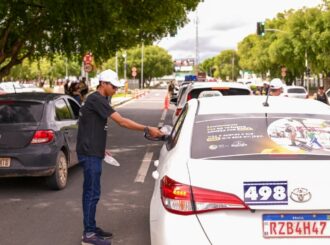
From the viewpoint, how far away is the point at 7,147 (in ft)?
26.4

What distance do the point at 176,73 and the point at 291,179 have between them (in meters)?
113

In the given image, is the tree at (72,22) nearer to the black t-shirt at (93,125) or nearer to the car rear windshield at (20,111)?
the car rear windshield at (20,111)

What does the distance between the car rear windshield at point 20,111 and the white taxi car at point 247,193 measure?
4.84m

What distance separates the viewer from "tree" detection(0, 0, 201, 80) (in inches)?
550

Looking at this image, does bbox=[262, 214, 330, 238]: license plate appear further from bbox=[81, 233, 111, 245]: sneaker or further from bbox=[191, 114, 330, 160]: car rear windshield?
bbox=[81, 233, 111, 245]: sneaker

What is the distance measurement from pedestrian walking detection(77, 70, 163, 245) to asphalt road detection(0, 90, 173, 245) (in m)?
0.56

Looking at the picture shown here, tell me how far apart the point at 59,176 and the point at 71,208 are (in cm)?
120

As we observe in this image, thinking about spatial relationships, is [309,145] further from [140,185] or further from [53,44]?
[53,44]

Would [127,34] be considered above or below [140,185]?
above

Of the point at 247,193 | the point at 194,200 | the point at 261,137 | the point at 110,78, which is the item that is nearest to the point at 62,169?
the point at 110,78

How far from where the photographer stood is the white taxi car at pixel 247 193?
11.0 feet

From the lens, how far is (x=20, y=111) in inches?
332

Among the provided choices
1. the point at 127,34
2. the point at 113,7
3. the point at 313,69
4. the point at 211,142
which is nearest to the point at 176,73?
the point at 313,69

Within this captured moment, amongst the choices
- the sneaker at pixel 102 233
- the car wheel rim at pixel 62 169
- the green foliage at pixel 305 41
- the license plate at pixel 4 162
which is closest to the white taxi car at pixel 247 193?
the sneaker at pixel 102 233
